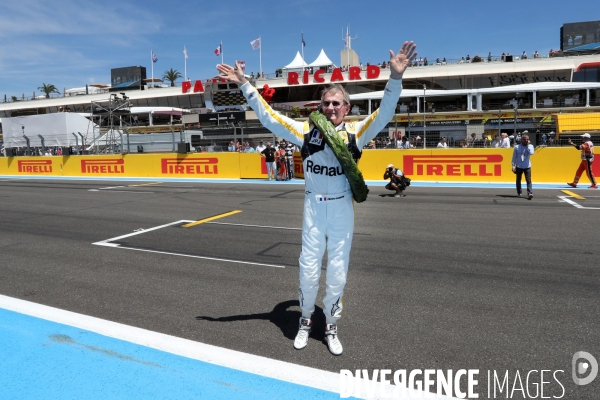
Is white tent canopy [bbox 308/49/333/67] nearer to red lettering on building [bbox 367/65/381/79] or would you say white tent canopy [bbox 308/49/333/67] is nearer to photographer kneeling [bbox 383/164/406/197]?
red lettering on building [bbox 367/65/381/79]

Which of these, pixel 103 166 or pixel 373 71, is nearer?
pixel 103 166

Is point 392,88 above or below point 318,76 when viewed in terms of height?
below

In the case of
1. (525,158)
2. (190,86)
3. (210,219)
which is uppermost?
(190,86)

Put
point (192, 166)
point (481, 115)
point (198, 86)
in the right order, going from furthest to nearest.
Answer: point (198, 86)
point (481, 115)
point (192, 166)

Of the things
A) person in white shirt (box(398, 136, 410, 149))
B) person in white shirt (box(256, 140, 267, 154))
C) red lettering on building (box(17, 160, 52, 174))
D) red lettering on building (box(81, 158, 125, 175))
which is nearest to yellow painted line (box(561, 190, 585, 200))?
person in white shirt (box(398, 136, 410, 149))

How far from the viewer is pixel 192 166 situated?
2238 centimetres

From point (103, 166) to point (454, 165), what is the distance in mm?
18484

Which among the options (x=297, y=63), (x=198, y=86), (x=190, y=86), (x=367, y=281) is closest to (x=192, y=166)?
(x=367, y=281)

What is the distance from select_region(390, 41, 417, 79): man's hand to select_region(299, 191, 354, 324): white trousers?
103 cm

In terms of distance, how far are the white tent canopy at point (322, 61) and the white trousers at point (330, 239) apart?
51343 mm

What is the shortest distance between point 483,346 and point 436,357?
1.54ft

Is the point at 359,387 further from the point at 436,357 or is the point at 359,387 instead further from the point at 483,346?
the point at 483,346

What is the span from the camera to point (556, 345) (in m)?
3.55
